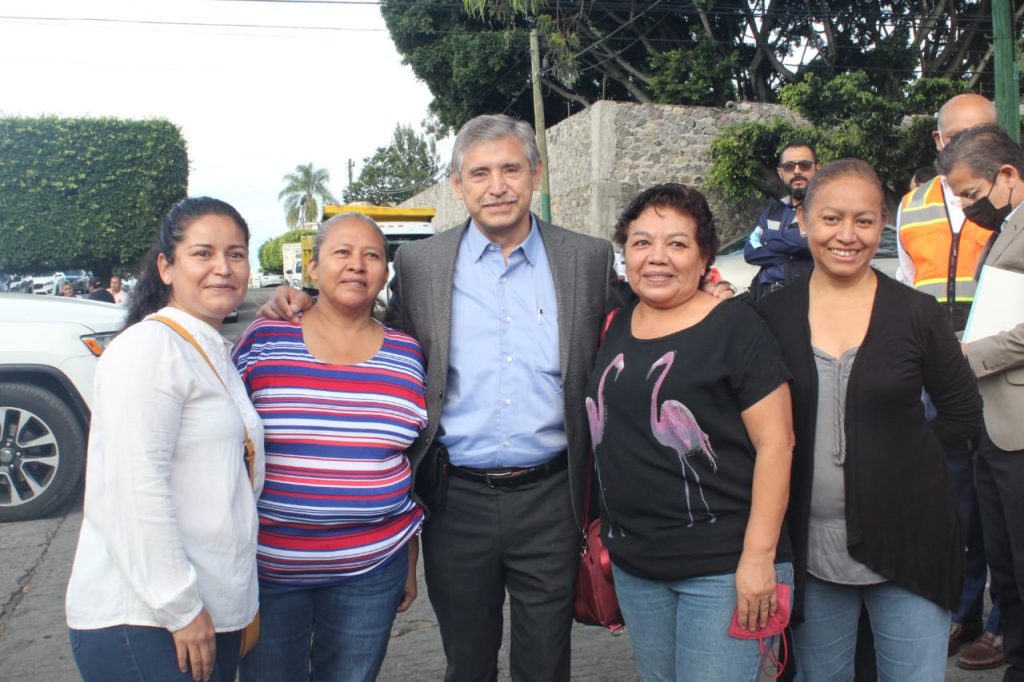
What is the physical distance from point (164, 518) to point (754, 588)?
141 cm

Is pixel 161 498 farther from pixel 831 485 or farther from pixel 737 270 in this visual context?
pixel 737 270

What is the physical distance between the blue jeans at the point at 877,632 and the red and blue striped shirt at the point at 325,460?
48.4 inches

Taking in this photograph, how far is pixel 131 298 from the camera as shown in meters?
2.14

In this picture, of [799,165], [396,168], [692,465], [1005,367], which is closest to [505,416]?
[692,465]

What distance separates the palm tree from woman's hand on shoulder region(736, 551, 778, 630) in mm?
81777

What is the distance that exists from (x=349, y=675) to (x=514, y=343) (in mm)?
1136

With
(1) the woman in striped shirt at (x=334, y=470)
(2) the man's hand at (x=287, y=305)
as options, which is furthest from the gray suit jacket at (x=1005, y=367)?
(2) the man's hand at (x=287, y=305)

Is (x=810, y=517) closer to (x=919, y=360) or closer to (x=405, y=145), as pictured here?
(x=919, y=360)

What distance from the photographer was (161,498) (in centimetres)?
175

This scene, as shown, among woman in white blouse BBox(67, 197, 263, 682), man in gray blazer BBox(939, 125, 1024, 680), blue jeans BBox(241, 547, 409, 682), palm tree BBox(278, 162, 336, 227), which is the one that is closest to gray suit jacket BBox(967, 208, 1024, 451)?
man in gray blazer BBox(939, 125, 1024, 680)

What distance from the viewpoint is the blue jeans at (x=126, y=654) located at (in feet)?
5.77

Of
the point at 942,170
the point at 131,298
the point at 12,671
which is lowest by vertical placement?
the point at 12,671

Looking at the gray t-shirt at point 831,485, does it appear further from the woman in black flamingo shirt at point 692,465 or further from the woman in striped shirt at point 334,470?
the woman in striped shirt at point 334,470

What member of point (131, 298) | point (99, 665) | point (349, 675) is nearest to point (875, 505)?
point (349, 675)
